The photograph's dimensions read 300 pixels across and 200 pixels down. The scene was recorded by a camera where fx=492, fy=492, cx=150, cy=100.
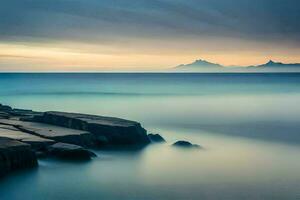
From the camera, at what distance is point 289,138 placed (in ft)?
83.0

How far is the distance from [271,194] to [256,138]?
40.2ft

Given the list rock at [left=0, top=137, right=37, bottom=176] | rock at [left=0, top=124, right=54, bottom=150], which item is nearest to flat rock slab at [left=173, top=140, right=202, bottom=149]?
rock at [left=0, top=124, right=54, bottom=150]

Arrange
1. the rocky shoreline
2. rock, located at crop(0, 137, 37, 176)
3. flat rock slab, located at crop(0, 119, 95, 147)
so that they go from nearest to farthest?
rock, located at crop(0, 137, 37, 176) < the rocky shoreline < flat rock slab, located at crop(0, 119, 95, 147)

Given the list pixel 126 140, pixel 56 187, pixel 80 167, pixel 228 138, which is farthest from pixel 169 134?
pixel 56 187

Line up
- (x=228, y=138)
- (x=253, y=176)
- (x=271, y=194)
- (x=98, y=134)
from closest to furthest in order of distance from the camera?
(x=271, y=194) < (x=253, y=176) < (x=98, y=134) < (x=228, y=138)

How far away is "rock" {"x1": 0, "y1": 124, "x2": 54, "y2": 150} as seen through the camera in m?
17.0

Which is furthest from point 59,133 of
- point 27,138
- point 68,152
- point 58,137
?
point 68,152

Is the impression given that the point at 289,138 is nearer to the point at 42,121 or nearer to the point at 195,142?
the point at 195,142

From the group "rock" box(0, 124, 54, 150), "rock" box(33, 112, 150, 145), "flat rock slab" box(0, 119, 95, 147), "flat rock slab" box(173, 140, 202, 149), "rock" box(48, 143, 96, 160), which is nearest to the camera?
"rock" box(48, 143, 96, 160)

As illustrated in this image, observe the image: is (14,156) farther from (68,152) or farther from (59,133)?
(59,133)

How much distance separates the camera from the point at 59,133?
19.1m

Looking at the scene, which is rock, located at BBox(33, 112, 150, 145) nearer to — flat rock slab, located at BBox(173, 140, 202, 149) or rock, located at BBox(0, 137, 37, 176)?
flat rock slab, located at BBox(173, 140, 202, 149)

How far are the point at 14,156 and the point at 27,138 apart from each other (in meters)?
2.60

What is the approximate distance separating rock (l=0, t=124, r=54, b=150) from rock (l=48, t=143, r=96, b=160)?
407mm
